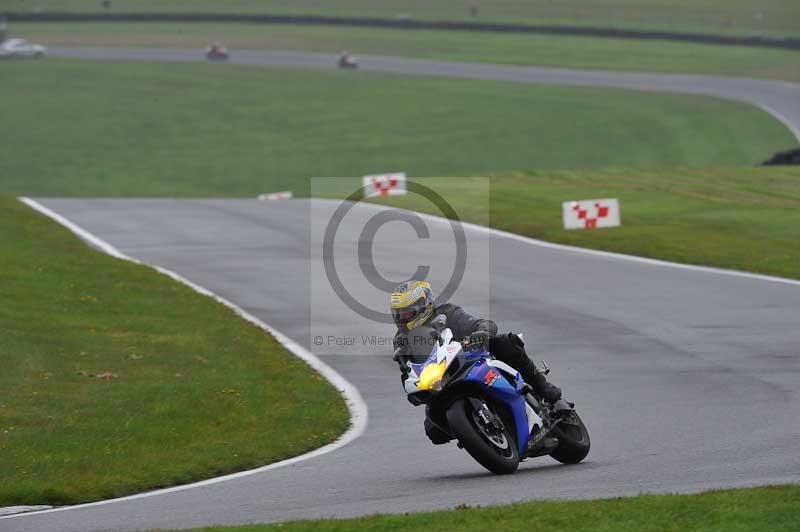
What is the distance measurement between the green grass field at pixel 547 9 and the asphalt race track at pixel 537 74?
1188 centimetres

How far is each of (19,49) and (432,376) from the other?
255 feet

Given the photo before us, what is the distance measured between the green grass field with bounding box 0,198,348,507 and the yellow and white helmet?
2.82 meters

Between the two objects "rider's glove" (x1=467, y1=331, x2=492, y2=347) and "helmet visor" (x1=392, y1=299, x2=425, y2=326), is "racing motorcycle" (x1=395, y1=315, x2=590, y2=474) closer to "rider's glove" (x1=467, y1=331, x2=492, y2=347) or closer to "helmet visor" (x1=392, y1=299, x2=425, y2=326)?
"rider's glove" (x1=467, y1=331, x2=492, y2=347)

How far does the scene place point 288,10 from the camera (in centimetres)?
9700

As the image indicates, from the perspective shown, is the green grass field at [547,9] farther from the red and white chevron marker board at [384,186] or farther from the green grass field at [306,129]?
the red and white chevron marker board at [384,186]

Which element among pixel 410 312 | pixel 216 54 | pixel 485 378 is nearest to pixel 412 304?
pixel 410 312

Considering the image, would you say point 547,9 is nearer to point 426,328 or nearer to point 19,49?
point 19,49

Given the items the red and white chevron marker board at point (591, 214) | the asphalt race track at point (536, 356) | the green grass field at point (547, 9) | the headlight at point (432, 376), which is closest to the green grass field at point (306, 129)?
the green grass field at point (547, 9)

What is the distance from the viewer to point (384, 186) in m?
39.7

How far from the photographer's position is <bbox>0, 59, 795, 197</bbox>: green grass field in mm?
56031

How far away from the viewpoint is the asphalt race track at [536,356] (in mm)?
10880

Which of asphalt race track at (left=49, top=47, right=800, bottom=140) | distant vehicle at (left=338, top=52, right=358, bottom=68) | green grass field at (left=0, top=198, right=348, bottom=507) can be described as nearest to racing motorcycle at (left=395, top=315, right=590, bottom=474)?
green grass field at (left=0, top=198, right=348, bottom=507)

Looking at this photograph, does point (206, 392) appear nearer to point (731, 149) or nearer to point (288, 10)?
point (731, 149)

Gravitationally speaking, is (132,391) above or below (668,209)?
above
